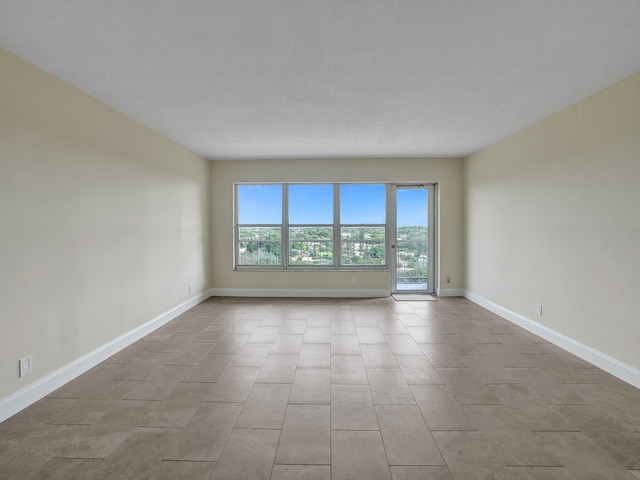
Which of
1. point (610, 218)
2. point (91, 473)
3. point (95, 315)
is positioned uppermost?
point (610, 218)

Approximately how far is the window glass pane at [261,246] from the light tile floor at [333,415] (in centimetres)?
252

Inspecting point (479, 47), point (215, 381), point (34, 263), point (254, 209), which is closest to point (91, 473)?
point (215, 381)

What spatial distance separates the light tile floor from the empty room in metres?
0.02

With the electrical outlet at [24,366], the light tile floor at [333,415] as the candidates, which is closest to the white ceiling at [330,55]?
the electrical outlet at [24,366]

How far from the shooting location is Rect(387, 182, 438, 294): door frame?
6.07 metres

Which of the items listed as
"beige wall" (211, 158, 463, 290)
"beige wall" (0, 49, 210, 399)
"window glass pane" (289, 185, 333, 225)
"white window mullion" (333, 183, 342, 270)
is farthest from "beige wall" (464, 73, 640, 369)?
"beige wall" (0, 49, 210, 399)

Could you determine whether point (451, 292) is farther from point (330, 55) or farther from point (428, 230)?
point (330, 55)

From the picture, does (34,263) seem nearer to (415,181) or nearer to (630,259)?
(630,259)

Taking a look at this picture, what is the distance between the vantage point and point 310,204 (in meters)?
6.12

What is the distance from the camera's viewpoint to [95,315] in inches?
120

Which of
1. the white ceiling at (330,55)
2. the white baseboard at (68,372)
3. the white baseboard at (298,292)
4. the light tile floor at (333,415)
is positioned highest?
the white ceiling at (330,55)

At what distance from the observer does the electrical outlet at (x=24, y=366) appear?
7.52 feet

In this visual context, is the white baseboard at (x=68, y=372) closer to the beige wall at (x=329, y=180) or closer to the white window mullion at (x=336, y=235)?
the beige wall at (x=329, y=180)

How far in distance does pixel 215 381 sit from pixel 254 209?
3898 mm
